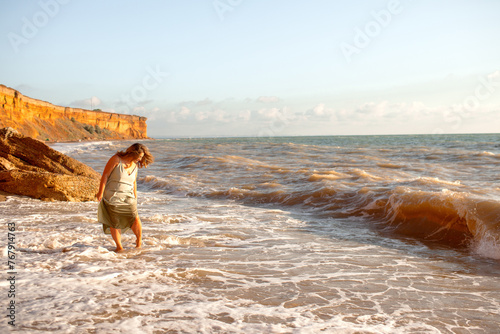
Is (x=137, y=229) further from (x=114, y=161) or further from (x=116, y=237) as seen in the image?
(x=114, y=161)

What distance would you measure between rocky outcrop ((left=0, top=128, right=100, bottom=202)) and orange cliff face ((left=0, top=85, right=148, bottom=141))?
38.6m

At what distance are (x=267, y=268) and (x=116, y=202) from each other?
6.24 ft

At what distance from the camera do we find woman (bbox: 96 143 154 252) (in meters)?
4.49

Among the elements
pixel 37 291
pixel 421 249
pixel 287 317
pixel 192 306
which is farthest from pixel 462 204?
pixel 37 291

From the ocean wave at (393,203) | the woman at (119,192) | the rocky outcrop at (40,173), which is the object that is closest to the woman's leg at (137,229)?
the woman at (119,192)

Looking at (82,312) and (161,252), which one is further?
(161,252)

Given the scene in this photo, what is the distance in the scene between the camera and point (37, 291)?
322 cm

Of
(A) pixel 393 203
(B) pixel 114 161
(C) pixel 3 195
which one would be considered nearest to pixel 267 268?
(B) pixel 114 161

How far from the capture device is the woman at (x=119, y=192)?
449 centimetres

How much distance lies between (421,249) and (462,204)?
1713 mm

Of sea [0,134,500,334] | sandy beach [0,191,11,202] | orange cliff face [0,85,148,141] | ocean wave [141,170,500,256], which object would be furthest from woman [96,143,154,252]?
orange cliff face [0,85,148,141]

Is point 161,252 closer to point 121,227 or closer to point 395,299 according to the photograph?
point 121,227

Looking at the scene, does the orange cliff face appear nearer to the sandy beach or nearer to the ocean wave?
the sandy beach

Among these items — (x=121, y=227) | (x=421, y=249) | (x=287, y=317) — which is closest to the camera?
(x=287, y=317)
